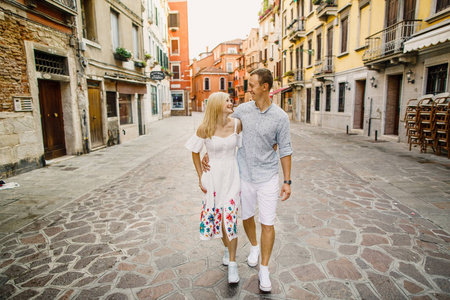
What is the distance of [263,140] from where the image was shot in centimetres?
263

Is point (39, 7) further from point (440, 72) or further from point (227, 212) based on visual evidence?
point (440, 72)

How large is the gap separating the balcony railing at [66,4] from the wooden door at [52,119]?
218 centimetres

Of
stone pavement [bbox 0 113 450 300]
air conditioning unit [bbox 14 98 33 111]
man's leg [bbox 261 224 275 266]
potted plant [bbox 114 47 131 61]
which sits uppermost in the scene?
potted plant [bbox 114 47 131 61]

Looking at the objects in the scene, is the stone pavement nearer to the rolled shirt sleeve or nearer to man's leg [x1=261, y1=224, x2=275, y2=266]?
man's leg [x1=261, y1=224, x2=275, y2=266]

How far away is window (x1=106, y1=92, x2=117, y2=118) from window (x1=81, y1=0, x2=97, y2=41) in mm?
2277

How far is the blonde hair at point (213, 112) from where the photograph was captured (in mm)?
2660

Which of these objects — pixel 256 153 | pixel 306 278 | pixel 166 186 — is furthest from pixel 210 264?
pixel 166 186

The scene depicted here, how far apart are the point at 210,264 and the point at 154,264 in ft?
1.99

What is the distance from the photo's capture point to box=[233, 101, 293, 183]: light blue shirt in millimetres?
2621

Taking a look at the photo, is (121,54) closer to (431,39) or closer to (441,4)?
(431,39)

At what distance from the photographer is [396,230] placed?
3762 mm

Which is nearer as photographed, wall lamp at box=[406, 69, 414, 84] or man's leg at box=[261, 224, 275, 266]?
man's leg at box=[261, 224, 275, 266]

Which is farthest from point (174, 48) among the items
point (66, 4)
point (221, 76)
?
point (66, 4)

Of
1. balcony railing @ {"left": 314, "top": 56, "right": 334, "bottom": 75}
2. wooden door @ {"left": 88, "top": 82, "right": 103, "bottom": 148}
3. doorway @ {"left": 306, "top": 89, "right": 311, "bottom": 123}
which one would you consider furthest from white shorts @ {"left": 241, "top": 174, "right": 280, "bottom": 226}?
doorway @ {"left": 306, "top": 89, "right": 311, "bottom": 123}
